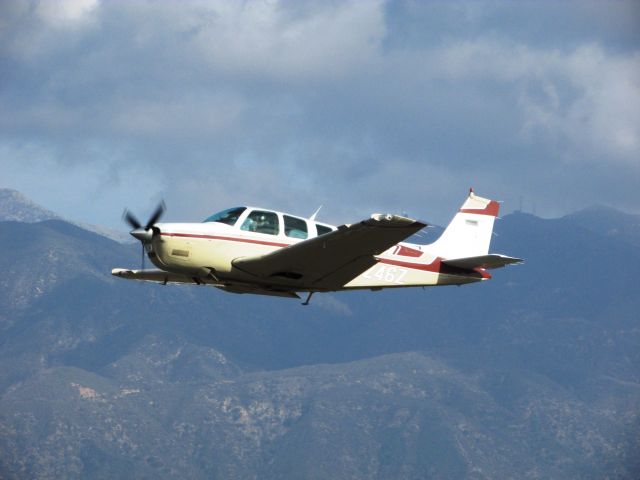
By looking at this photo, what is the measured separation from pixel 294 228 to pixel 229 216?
6.74ft

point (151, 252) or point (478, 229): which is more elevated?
point (478, 229)

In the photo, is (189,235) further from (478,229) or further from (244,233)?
(478,229)

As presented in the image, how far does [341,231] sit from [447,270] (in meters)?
8.05

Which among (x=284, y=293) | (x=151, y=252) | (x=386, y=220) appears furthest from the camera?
(x=284, y=293)

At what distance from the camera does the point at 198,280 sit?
36.7 m

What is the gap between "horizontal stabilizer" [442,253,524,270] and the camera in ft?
122

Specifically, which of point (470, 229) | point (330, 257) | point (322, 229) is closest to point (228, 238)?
point (322, 229)

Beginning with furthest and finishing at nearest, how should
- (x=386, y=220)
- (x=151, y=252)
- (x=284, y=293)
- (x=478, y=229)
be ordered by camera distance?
1. (x=478, y=229)
2. (x=284, y=293)
3. (x=151, y=252)
4. (x=386, y=220)

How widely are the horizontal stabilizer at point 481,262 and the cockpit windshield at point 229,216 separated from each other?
781 centimetres

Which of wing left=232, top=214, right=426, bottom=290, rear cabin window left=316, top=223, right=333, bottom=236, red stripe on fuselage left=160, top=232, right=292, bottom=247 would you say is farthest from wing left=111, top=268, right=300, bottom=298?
rear cabin window left=316, top=223, right=333, bottom=236

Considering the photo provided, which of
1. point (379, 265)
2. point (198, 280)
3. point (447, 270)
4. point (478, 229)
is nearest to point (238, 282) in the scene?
point (198, 280)

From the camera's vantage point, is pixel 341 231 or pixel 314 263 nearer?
pixel 341 231

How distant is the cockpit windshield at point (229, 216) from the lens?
36.2 m

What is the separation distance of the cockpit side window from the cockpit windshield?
0.34 m
